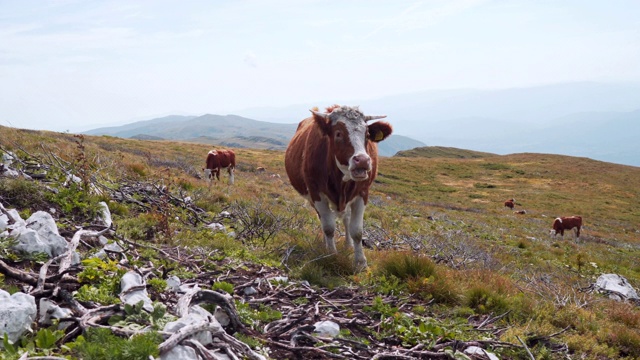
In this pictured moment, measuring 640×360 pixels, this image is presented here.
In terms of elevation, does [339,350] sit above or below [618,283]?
above

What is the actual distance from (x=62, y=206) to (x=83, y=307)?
3.94 m

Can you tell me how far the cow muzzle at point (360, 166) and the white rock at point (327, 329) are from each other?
8.68ft

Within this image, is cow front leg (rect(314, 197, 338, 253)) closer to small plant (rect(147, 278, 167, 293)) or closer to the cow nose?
the cow nose

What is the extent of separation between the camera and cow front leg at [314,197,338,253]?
7.79 meters

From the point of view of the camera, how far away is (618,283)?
35.9 ft

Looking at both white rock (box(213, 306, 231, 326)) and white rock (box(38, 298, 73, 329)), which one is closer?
white rock (box(38, 298, 73, 329))

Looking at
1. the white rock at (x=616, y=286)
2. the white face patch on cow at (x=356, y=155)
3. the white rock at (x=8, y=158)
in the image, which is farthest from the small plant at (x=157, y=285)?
the white rock at (x=616, y=286)

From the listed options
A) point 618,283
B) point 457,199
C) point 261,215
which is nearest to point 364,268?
point 261,215

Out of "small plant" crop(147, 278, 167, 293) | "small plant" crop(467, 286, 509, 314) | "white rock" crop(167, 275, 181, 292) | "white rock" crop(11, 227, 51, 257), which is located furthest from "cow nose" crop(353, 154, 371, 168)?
"white rock" crop(11, 227, 51, 257)

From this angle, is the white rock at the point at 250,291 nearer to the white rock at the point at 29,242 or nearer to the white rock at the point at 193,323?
the white rock at the point at 193,323

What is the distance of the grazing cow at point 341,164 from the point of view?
267 inches

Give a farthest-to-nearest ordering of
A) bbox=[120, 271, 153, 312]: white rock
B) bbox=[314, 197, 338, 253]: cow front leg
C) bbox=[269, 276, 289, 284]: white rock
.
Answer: bbox=[314, 197, 338, 253]: cow front leg, bbox=[269, 276, 289, 284]: white rock, bbox=[120, 271, 153, 312]: white rock

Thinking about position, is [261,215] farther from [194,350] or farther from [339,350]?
[194,350]

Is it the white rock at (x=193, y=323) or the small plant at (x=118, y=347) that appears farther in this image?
the white rock at (x=193, y=323)
